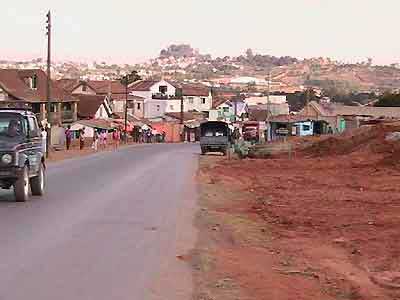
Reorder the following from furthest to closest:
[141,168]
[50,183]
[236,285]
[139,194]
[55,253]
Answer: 1. [141,168]
2. [50,183]
3. [139,194]
4. [55,253]
5. [236,285]

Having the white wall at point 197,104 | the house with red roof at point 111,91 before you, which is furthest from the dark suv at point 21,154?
the white wall at point 197,104

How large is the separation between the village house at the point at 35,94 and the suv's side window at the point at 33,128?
2054 inches

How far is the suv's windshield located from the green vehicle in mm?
42040

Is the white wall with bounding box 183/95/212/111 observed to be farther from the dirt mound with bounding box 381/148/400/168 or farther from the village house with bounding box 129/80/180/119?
the dirt mound with bounding box 381/148/400/168

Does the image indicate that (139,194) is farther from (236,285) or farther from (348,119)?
(348,119)

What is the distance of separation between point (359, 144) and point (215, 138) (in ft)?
53.1

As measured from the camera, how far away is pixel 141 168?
38.1m

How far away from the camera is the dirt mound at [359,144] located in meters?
44.5

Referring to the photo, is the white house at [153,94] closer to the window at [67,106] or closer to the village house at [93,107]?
the village house at [93,107]

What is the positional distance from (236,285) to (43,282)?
232 centimetres

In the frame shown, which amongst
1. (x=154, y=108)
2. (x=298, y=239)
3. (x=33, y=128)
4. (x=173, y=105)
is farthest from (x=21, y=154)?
(x=173, y=105)

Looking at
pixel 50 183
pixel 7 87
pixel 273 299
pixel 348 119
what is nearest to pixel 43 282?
pixel 273 299

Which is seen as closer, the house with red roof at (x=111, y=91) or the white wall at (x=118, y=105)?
the house with red roof at (x=111, y=91)

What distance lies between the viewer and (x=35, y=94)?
82125 millimetres
